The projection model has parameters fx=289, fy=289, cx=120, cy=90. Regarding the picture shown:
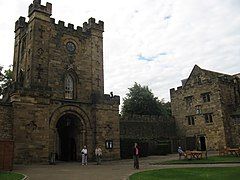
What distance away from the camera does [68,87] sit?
28.9 meters

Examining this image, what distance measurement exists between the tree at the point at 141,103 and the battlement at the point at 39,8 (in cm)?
2655

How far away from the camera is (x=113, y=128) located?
3017cm

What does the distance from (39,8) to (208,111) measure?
27501 millimetres

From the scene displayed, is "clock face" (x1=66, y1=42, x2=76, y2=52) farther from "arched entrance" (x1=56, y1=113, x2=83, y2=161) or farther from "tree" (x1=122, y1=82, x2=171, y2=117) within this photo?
"tree" (x1=122, y1=82, x2=171, y2=117)

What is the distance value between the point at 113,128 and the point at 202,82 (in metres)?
19.5

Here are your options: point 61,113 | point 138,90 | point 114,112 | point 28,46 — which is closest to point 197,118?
point 138,90

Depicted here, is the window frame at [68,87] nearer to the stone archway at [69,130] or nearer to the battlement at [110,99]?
the stone archway at [69,130]

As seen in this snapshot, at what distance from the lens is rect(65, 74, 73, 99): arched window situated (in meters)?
28.6

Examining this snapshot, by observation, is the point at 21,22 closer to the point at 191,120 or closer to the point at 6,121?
the point at 6,121

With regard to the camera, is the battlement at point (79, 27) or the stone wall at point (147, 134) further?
the stone wall at point (147, 134)

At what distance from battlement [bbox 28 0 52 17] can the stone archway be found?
9430 mm

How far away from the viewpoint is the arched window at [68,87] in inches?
1124

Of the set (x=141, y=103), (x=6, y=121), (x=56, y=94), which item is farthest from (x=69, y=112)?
(x=141, y=103)

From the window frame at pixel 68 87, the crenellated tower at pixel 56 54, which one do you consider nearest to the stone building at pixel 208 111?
the crenellated tower at pixel 56 54
